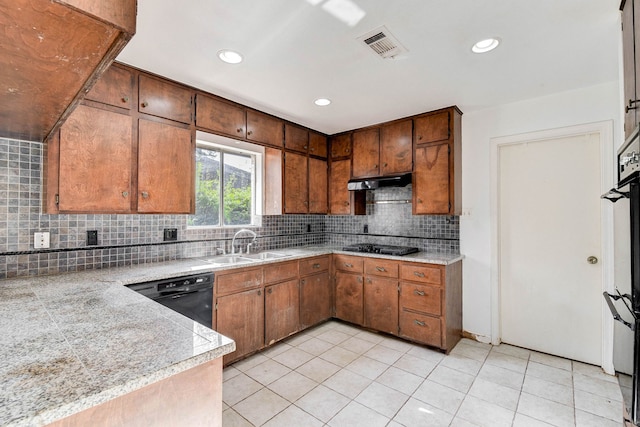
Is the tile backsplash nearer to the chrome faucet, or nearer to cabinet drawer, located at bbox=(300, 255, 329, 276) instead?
the chrome faucet

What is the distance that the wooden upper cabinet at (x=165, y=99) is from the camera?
91.2 inches

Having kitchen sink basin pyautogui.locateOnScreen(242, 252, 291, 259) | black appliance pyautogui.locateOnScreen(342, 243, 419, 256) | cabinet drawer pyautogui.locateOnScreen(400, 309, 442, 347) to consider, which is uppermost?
black appliance pyautogui.locateOnScreen(342, 243, 419, 256)

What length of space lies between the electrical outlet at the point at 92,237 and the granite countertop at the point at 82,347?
23.6 inches

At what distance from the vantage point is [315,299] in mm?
3436

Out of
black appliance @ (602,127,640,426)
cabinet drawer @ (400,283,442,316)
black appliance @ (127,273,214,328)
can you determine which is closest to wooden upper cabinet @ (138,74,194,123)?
black appliance @ (127,273,214,328)

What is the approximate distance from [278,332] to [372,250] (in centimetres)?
139

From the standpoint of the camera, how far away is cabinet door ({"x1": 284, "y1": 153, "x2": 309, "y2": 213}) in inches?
140

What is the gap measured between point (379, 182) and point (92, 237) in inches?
112

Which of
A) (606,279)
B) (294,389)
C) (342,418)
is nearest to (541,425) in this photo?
(342,418)

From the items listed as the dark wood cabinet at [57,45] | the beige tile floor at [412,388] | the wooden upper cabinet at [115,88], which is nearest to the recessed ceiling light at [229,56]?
the wooden upper cabinet at [115,88]

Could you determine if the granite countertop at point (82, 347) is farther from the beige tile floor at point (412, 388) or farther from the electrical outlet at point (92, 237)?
the beige tile floor at point (412, 388)

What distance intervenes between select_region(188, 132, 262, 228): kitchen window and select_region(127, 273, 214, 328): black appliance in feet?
2.82

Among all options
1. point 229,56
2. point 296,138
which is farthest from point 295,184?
point 229,56

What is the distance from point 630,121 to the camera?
137 centimetres
